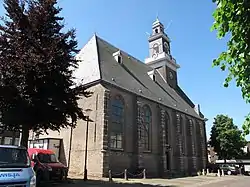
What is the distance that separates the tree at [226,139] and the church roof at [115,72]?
47.4 feet

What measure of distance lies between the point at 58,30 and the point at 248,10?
1263cm

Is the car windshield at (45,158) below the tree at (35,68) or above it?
below

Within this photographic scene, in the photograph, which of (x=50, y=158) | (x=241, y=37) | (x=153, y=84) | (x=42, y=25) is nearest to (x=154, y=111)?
(x=153, y=84)

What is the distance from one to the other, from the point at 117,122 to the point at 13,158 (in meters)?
18.6

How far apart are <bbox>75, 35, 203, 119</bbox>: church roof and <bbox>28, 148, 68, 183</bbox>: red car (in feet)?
32.6

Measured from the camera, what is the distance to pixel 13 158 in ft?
23.9

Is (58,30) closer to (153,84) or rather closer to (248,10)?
(248,10)

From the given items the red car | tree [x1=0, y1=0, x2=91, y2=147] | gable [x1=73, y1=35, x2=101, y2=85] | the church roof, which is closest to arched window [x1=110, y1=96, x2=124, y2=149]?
the church roof

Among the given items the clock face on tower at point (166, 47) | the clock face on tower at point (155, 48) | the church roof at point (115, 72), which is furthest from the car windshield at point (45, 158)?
the clock face on tower at point (166, 47)

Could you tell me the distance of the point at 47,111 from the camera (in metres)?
13.8

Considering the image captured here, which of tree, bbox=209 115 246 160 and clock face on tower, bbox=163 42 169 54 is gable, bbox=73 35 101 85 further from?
tree, bbox=209 115 246 160

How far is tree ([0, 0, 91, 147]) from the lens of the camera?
42.7ft

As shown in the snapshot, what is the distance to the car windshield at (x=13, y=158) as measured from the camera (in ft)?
22.6

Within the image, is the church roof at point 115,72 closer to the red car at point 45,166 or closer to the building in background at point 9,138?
the red car at point 45,166
